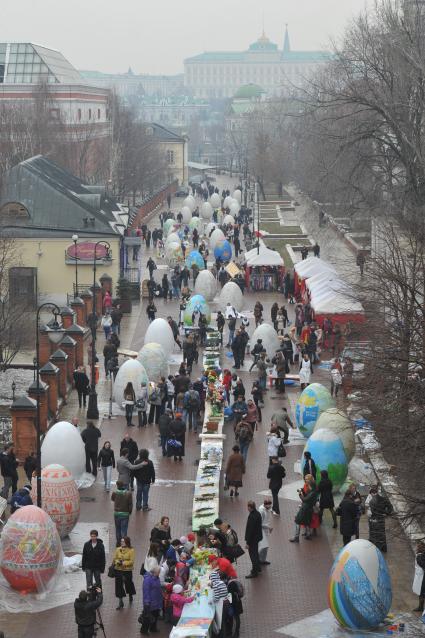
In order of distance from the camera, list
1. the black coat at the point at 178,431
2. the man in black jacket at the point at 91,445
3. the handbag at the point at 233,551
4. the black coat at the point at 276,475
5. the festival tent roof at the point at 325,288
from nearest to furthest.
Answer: the handbag at the point at 233,551
the black coat at the point at 276,475
the man in black jacket at the point at 91,445
the black coat at the point at 178,431
the festival tent roof at the point at 325,288

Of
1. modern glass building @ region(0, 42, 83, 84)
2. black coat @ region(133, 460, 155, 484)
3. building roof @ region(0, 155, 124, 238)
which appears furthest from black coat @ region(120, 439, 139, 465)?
modern glass building @ region(0, 42, 83, 84)

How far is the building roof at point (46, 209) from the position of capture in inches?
1992

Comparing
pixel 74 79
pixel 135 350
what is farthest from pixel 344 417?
pixel 74 79

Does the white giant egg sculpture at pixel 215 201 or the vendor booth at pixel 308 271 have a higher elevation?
the vendor booth at pixel 308 271

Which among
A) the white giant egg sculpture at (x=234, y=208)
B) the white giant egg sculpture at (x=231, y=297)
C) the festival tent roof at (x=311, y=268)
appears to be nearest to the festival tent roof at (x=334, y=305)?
the festival tent roof at (x=311, y=268)

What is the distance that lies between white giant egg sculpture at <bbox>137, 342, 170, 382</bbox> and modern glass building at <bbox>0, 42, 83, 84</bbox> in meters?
68.7

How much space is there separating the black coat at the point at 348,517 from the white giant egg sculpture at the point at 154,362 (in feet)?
40.9

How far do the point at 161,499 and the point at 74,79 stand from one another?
90.5m

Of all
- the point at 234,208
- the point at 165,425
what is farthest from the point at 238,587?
the point at 234,208

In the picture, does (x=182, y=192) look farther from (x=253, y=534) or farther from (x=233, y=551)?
(x=233, y=551)

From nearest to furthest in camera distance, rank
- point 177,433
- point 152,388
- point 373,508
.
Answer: point 373,508 → point 177,433 → point 152,388

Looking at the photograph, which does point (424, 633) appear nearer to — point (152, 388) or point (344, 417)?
point (344, 417)

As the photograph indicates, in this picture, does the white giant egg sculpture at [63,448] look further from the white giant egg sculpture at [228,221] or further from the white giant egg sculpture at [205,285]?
the white giant egg sculpture at [228,221]

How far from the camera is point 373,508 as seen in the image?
20719 millimetres
